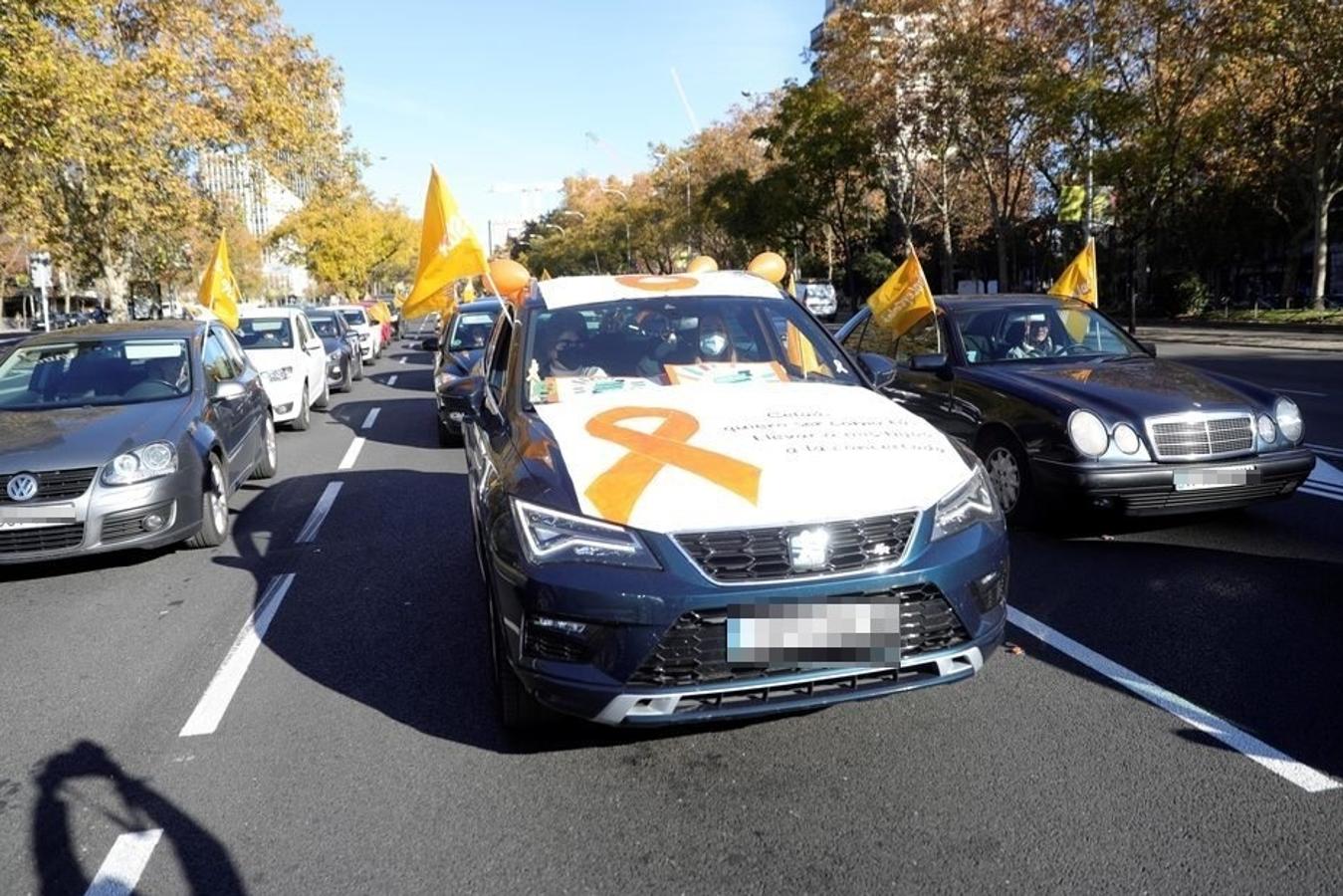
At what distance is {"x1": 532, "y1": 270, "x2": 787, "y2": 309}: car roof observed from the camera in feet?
17.0

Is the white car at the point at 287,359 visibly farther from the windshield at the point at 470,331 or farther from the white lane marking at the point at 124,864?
the white lane marking at the point at 124,864

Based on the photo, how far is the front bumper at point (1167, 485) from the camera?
602 centimetres

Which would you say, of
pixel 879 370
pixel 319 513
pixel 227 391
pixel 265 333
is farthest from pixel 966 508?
pixel 265 333

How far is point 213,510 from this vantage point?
7.16 m

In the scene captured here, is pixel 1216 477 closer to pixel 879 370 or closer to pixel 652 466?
pixel 879 370

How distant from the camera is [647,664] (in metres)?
3.27

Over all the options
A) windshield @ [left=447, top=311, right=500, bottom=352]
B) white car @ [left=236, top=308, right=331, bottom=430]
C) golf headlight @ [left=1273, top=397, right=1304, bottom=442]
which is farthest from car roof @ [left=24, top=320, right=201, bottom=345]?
golf headlight @ [left=1273, top=397, right=1304, bottom=442]

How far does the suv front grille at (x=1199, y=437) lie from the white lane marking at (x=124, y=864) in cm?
536

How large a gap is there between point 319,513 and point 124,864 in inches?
211

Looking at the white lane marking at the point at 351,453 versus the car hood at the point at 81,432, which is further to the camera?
the white lane marking at the point at 351,453

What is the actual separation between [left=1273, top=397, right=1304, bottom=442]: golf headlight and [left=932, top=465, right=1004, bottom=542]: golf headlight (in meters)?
3.50

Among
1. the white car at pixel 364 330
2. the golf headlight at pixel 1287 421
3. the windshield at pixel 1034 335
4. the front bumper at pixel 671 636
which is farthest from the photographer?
the white car at pixel 364 330

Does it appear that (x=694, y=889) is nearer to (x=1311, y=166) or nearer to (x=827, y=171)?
(x=1311, y=166)

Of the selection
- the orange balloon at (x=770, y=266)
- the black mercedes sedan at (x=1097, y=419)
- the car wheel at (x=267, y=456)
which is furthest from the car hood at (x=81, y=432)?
the black mercedes sedan at (x=1097, y=419)
